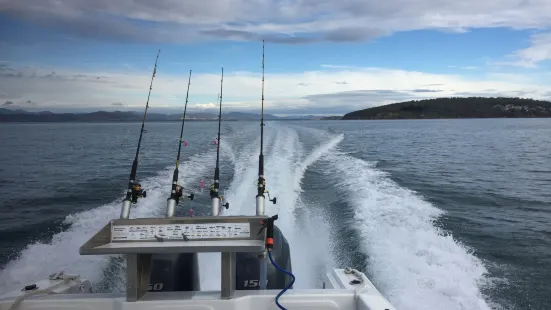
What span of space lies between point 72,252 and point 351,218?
14.0ft

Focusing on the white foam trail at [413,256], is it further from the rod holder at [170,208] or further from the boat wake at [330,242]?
the rod holder at [170,208]

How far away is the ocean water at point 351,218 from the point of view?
5.11 m

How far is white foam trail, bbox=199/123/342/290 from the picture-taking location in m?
5.22

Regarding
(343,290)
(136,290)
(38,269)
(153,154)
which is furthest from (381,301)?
(153,154)

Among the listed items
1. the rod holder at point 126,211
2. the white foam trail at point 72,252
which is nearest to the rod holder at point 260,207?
the rod holder at point 126,211

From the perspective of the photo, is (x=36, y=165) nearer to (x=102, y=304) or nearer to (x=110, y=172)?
(x=110, y=172)

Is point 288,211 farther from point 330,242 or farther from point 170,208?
point 170,208

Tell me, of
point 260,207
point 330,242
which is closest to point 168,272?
point 260,207

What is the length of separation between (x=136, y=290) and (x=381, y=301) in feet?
5.15

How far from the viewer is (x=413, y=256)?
220 inches

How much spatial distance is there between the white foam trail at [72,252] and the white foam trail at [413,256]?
10.3 feet

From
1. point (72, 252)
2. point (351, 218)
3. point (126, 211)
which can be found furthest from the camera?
point (351, 218)

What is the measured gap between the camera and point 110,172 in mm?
12875

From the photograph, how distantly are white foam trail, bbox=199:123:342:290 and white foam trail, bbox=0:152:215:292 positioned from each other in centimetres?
130
